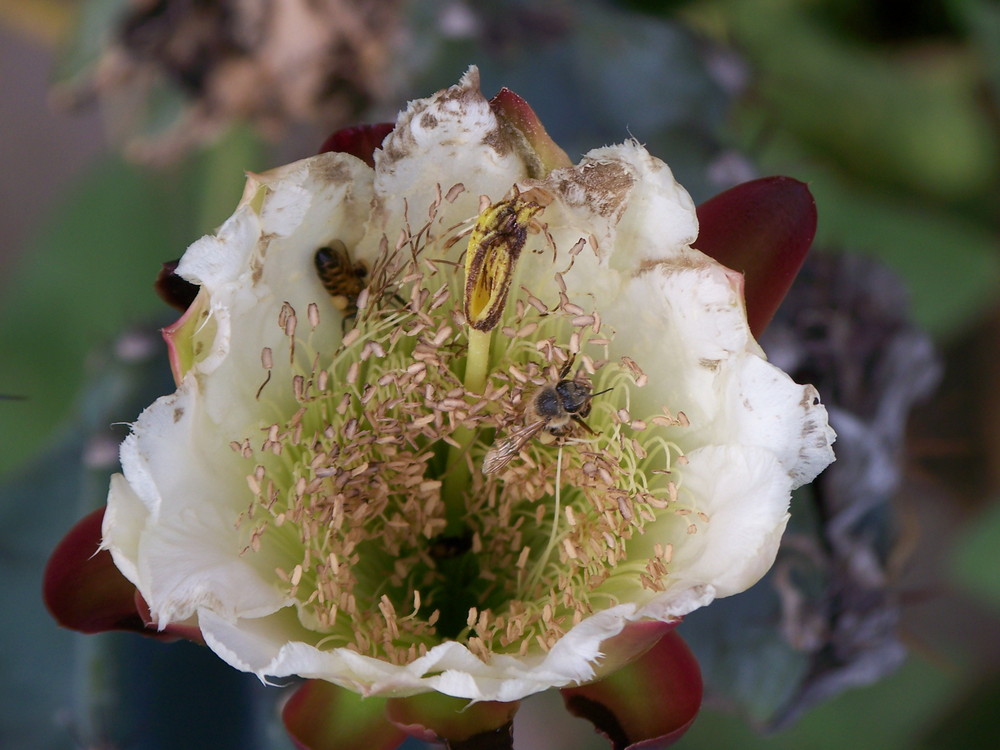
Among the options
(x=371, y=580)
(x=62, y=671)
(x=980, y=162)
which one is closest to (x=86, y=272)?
(x=62, y=671)

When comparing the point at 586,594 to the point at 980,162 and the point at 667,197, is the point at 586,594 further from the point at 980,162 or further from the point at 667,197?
the point at 980,162

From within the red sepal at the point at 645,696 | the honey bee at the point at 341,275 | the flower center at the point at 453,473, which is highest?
the honey bee at the point at 341,275

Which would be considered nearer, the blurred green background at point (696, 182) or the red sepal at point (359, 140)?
the red sepal at point (359, 140)

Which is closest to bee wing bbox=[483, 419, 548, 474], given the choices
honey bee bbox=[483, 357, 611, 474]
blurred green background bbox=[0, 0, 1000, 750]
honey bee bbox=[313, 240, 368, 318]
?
honey bee bbox=[483, 357, 611, 474]

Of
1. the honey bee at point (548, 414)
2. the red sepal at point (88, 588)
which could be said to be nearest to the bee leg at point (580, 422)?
the honey bee at point (548, 414)

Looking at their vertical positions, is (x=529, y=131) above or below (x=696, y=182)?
above

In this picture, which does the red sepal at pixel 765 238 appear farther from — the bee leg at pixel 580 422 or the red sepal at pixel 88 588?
the red sepal at pixel 88 588

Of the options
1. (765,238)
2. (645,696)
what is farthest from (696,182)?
(645,696)

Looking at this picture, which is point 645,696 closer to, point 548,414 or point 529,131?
point 548,414
